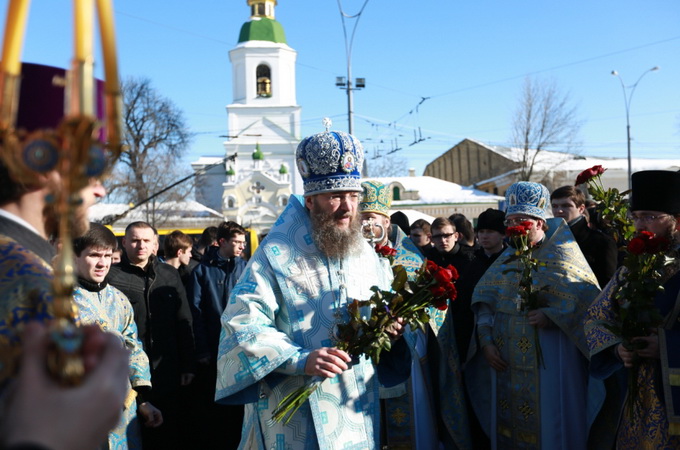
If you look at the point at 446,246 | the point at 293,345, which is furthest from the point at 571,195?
the point at 293,345

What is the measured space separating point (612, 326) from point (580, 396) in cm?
135

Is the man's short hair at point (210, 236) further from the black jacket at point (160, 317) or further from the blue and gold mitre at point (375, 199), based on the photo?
the blue and gold mitre at point (375, 199)

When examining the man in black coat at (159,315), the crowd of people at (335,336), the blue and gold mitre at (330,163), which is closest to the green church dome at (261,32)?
the crowd of people at (335,336)

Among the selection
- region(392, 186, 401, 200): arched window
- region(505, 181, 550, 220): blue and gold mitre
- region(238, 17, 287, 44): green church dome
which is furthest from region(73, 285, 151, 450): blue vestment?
region(238, 17, 287, 44): green church dome

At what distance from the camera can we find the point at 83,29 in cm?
107

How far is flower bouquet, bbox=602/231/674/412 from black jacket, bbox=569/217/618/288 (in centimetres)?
185

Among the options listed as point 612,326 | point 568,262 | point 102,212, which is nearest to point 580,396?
point 568,262

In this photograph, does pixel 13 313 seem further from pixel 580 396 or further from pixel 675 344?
pixel 580 396

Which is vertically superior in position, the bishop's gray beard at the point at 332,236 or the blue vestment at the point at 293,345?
the bishop's gray beard at the point at 332,236

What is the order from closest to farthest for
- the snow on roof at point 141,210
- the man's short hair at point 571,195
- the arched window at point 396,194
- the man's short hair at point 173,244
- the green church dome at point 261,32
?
the man's short hair at point 571,195 < the man's short hair at point 173,244 < the snow on roof at point 141,210 < the arched window at point 396,194 < the green church dome at point 261,32

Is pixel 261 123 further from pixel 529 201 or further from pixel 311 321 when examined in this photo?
pixel 311 321

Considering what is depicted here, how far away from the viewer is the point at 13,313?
1.29m

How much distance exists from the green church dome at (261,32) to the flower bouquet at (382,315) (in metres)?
53.3

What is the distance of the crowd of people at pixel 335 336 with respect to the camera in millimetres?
1303
